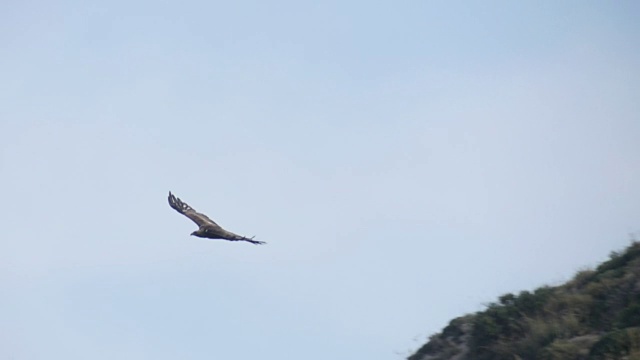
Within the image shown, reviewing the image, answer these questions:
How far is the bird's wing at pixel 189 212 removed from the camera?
821 inches

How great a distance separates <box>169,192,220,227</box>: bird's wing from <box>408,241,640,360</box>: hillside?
4820mm

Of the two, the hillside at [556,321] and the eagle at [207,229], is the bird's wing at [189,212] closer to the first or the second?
the eagle at [207,229]

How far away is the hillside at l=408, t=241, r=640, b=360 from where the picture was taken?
1864 centimetres

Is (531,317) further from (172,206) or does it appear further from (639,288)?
(172,206)

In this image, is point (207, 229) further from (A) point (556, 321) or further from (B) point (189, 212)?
(A) point (556, 321)

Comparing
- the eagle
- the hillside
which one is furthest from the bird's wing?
the hillside

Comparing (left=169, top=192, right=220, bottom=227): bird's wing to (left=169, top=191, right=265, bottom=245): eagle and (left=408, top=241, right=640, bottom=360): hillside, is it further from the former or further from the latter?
(left=408, top=241, right=640, bottom=360): hillside

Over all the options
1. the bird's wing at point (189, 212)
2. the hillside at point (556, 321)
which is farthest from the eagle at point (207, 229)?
the hillside at point (556, 321)

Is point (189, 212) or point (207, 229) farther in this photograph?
point (189, 212)

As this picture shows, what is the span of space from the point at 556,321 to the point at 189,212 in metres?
7.03

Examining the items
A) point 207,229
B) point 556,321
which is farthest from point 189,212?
point 556,321

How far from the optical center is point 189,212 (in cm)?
2172

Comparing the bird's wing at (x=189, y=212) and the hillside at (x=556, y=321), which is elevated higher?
the bird's wing at (x=189, y=212)

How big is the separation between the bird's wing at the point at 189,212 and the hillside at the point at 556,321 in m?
4.82
